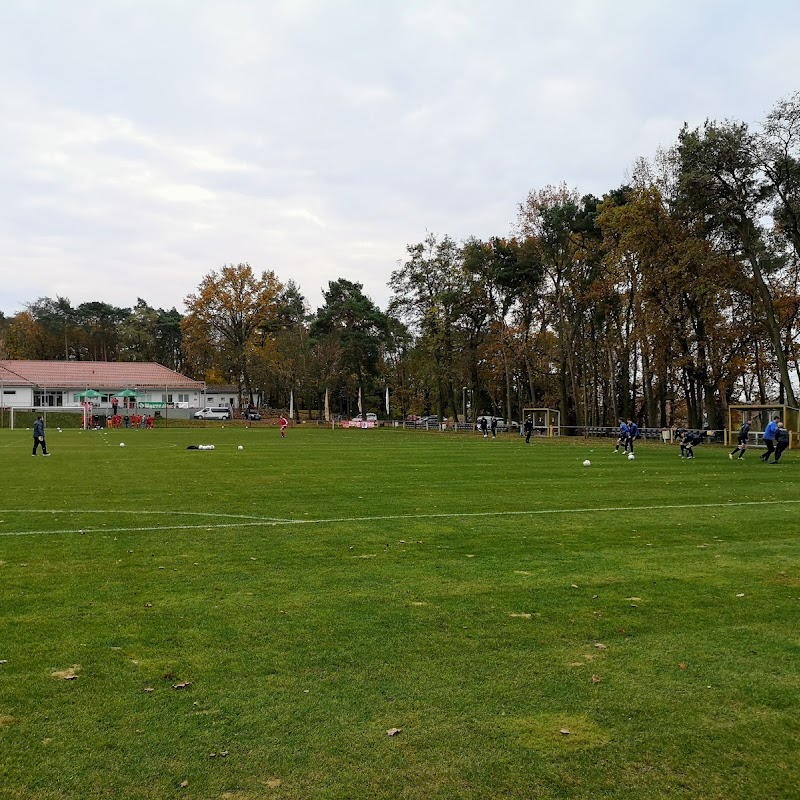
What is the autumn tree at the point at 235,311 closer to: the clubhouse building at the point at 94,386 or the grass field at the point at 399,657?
the clubhouse building at the point at 94,386

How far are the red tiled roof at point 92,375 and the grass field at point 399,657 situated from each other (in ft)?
267

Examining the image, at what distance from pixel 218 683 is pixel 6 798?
157cm

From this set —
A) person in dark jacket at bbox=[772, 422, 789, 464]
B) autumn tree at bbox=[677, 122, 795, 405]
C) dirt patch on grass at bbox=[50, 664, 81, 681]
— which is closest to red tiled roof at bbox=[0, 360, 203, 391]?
autumn tree at bbox=[677, 122, 795, 405]

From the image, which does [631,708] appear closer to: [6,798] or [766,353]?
[6,798]

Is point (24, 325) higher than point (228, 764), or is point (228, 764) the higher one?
point (24, 325)

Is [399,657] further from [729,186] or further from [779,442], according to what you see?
[729,186]

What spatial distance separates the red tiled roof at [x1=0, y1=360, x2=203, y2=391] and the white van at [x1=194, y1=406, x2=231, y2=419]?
325 inches

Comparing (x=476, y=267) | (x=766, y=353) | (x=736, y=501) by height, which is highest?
(x=476, y=267)

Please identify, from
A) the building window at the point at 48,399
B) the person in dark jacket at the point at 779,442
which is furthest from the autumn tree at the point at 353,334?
the person in dark jacket at the point at 779,442

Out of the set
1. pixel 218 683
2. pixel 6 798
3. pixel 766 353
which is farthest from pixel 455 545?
pixel 766 353

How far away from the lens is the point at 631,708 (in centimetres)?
465

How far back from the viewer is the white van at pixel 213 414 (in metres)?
83.2

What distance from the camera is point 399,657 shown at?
18.2 ft

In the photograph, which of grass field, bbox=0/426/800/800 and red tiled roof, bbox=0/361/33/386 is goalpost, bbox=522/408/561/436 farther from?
red tiled roof, bbox=0/361/33/386
